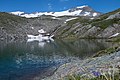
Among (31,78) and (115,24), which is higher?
(115,24)

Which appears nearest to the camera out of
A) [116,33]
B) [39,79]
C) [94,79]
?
[94,79]

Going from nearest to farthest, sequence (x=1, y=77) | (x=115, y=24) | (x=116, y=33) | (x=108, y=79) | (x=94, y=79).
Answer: (x=108, y=79) < (x=94, y=79) < (x=1, y=77) < (x=116, y=33) < (x=115, y=24)

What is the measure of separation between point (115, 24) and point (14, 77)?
156 metres

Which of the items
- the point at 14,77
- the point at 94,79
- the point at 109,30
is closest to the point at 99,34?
the point at 109,30

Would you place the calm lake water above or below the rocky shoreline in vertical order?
above

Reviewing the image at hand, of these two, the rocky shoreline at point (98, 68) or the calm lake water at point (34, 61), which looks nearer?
the rocky shoreline at point (98, 68)

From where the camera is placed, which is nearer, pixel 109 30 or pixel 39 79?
pixel 39 79

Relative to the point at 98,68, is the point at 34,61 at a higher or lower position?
higher

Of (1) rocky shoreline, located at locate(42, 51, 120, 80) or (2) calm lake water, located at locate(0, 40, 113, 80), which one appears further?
(2) calm lake water, located at locate(0, 40, 113, 80)

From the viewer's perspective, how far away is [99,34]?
7766 inches

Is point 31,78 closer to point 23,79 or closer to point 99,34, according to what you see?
point 23,79

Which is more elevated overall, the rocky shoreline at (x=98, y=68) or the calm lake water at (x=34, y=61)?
the calm lake water at (x=34, y=61)

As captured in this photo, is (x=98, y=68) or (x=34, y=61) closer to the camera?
(x=98, y=68)

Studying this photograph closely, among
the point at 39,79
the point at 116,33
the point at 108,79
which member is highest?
the point at 116,33
